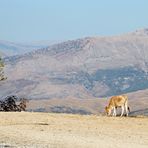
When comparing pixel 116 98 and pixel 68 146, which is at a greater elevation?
pixel 116 98

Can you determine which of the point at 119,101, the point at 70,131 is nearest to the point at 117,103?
the point at 119,101

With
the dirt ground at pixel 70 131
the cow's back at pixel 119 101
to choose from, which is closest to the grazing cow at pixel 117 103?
the cow's back at pixel 119 101

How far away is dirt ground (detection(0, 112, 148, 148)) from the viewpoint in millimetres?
29391

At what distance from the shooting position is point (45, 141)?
3002 cm

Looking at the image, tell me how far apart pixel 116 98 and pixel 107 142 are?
18195 millimetres

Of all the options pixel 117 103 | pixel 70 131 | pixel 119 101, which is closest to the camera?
pixel 70 131

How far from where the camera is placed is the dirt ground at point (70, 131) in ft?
96.4

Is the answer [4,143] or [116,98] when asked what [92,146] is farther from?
[116,98]

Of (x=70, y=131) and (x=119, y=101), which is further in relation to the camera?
(x=119, y=101)

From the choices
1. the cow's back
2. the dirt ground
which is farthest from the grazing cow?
the dirt ground

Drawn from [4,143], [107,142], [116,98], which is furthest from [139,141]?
[116,98]

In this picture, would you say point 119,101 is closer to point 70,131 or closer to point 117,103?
point 117,103

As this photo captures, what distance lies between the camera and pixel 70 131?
35750 mm

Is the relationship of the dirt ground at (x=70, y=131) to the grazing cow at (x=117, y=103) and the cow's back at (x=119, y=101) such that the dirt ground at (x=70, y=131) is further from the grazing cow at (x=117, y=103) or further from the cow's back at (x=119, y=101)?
the cow's back at (x=119, y=101)
